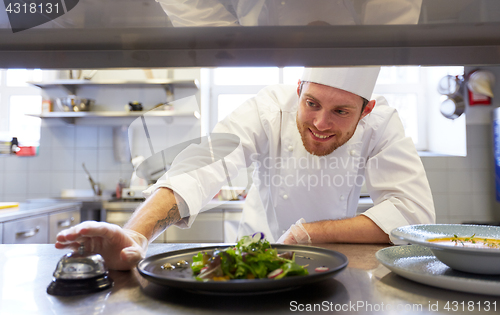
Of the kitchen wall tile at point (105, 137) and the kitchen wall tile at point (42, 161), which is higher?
the kitchen wall tile at point (105, 137)

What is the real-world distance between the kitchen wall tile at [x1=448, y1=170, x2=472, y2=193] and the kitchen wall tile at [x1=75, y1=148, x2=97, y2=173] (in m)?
3.05

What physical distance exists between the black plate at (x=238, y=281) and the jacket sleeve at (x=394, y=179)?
1.64 feet

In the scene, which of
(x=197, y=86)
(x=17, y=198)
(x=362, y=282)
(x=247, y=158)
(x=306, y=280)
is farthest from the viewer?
(x=17, y=198)

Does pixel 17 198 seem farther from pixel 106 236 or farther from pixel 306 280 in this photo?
pixel 306 280

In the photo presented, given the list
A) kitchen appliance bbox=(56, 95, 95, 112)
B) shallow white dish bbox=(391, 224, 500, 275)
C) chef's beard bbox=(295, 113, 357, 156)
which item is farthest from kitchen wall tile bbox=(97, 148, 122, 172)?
shallow white dish bbox=(391, 224, 500, 275)

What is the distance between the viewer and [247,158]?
1.44 metres

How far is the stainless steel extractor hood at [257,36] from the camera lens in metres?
0.53

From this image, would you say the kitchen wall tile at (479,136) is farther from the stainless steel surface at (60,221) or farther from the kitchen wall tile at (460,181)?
the stainless steel surface at (60,221)

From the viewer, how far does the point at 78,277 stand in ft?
1.82

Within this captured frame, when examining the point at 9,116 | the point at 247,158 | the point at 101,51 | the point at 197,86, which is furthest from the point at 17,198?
the point at 101,51

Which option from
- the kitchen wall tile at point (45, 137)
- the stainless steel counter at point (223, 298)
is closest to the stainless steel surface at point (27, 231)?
the kitchen wall tile at point (45, 137)

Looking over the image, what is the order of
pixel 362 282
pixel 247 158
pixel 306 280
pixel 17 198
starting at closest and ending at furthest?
pixel 306 280 < pixel 362 282 < pixel 247 158 < pixel 17 198

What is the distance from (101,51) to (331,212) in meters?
1.12

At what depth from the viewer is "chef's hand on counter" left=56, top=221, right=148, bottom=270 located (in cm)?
A: 66
